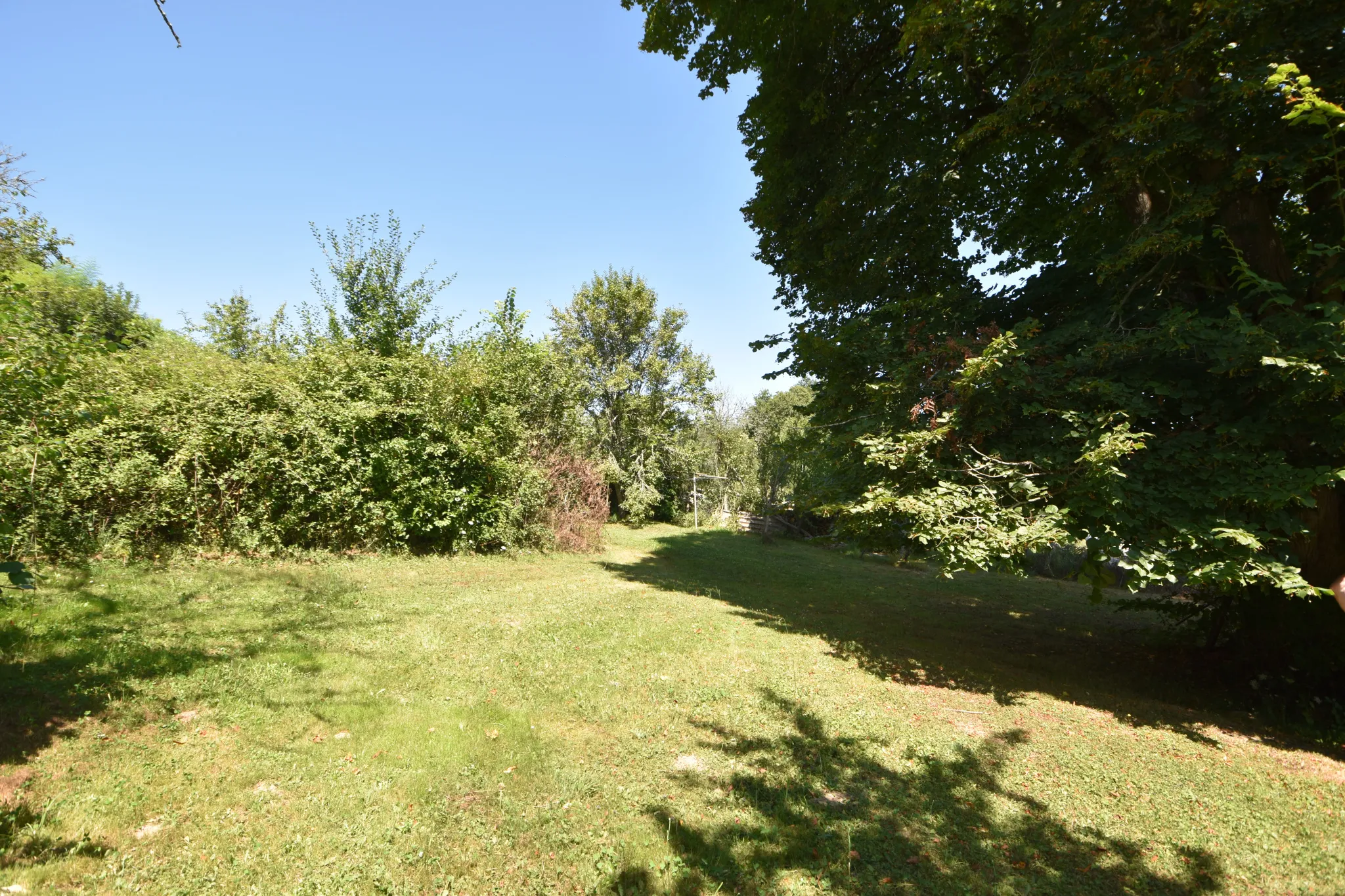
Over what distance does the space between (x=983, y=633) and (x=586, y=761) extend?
835cm

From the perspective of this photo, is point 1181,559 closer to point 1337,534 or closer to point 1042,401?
point 1042,401

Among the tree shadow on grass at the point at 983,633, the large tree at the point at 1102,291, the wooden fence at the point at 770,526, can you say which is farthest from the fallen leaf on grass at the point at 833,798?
the wooden fence at the point at 770,526

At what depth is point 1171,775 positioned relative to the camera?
4594mm

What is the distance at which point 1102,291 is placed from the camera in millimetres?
7070

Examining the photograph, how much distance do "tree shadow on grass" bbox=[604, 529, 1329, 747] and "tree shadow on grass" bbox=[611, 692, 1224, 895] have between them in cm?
254

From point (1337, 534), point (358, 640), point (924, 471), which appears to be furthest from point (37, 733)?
point (1337, 534)

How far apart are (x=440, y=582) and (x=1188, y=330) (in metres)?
11.0

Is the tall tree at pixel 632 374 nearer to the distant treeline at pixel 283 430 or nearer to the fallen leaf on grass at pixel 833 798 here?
the distant treeline at pixel 283 430

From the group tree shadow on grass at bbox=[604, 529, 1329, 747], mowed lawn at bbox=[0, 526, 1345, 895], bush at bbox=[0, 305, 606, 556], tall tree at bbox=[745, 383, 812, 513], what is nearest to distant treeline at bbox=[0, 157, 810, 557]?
bush at bbox=[0, 305, 606, 556]

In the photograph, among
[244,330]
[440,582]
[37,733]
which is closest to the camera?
[37,733]

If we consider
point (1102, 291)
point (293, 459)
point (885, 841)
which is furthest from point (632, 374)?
point (885, 841)

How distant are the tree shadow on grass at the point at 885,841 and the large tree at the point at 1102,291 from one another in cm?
236

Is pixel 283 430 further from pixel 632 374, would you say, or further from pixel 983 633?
pixel 632 374

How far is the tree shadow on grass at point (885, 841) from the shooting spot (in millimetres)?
3156
